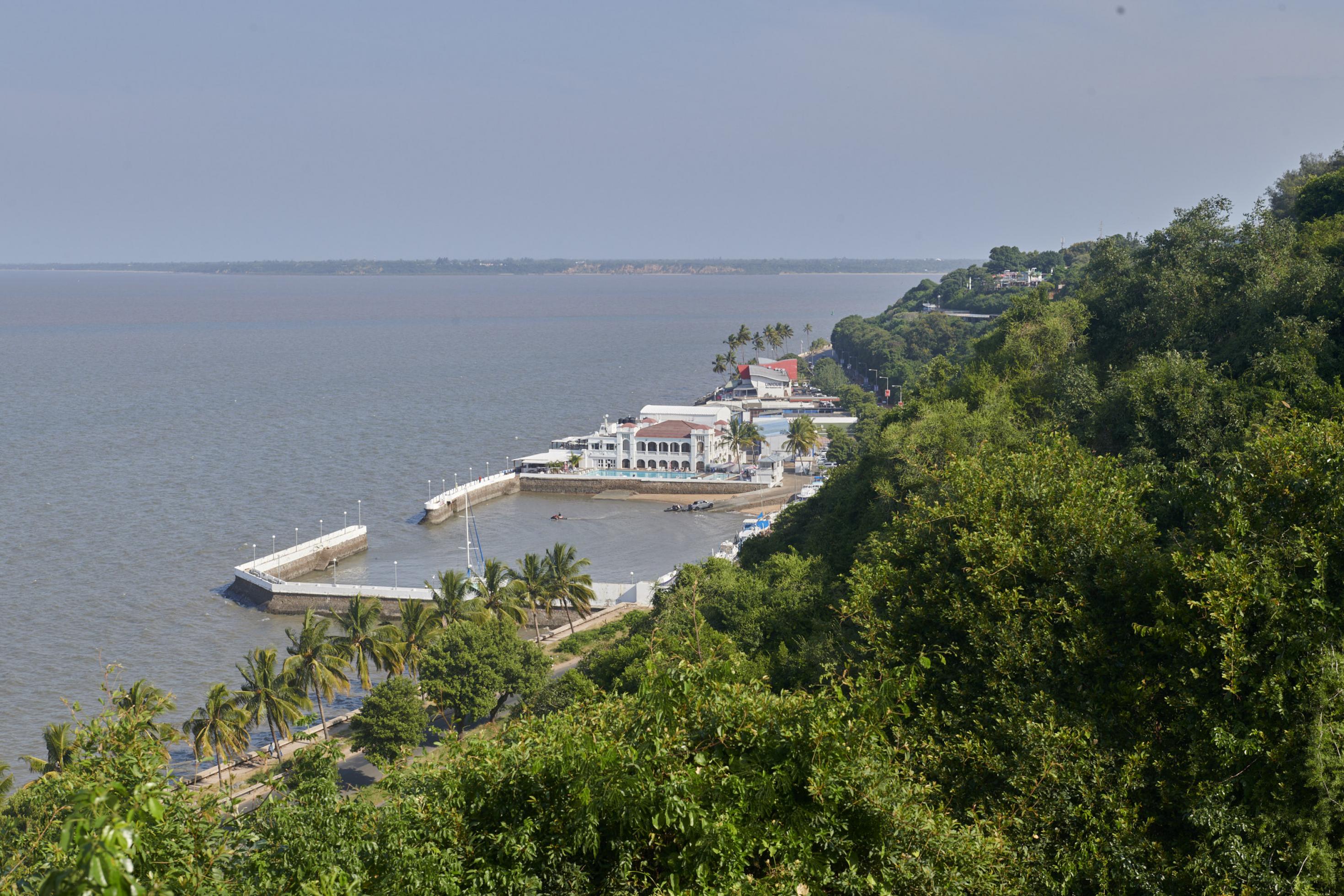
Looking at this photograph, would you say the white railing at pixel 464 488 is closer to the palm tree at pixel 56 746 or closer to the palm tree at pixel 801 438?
the palm tree at pixel 801 438

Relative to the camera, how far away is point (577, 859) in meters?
6.21

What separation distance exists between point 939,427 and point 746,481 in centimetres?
3482

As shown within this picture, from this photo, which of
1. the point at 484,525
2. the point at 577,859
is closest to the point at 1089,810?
the point at 577,859

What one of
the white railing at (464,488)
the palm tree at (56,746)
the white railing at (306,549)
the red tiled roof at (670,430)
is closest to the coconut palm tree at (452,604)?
the palm tree at (56,746)

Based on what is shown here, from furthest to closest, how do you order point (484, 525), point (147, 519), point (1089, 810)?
point (484, 525), point (147, 519), point (1089, 810)

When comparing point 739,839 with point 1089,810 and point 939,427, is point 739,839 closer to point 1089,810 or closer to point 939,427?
point 1089,810

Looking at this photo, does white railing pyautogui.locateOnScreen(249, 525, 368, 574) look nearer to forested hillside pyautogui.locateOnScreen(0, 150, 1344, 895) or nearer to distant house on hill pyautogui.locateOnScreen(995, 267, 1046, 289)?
forested hillside pyautogui.locateOnScreen(0, 150, 1344, 895)

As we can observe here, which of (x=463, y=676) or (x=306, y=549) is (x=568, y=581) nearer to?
(x=463, y=676)

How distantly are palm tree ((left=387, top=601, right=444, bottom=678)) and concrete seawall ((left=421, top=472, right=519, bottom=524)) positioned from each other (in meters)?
19.5

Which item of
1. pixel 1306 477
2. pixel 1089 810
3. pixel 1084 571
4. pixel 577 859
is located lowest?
pixel 1089 810

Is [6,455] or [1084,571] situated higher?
[1084,571]

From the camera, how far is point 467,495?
51781mm

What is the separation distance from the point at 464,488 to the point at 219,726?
3080cm

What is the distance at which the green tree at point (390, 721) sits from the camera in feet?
72.4
